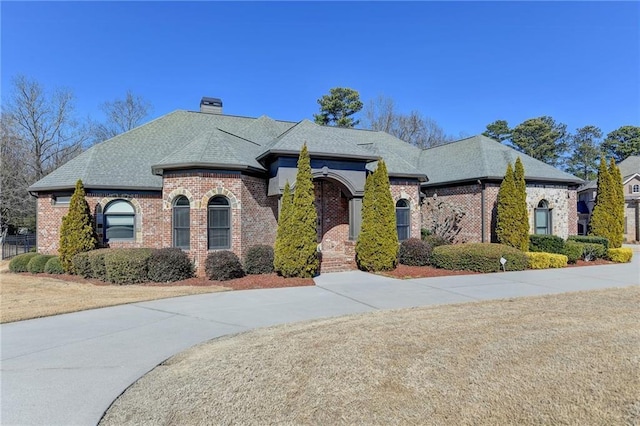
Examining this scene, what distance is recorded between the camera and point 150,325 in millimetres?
6656

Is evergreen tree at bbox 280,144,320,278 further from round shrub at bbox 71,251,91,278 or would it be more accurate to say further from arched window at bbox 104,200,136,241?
arched window at bbox 104,200,136,241

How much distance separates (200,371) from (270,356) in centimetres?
91

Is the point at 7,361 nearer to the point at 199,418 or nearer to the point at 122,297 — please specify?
the point at 199,418

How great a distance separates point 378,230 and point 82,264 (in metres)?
10.5

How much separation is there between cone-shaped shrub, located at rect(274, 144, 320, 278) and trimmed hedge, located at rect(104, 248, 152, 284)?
4.28 m

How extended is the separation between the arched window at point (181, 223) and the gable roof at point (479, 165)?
12.7m

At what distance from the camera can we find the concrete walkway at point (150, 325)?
3.94m

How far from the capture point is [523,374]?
13.9ft

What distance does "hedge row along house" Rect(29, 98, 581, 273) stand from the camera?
43.7 ft

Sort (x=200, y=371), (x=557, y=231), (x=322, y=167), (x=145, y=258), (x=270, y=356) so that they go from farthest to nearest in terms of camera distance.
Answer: (x=557, y=231), (x=322, y=167), (x=145, y=258), (x=270, y=356), (x=200, y=371)

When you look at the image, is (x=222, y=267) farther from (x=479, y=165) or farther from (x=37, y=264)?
(x=479, y=165)

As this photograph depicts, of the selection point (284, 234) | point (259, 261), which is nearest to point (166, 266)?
point (259, 261)

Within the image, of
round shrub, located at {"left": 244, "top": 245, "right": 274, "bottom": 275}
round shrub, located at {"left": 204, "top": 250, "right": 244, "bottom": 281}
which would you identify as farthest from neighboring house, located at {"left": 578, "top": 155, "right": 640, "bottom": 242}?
round shrub, located at {"left": 204, "top": 250, "right": 244, "bottom": 281}

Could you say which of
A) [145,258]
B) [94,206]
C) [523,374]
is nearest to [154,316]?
[145,258]
